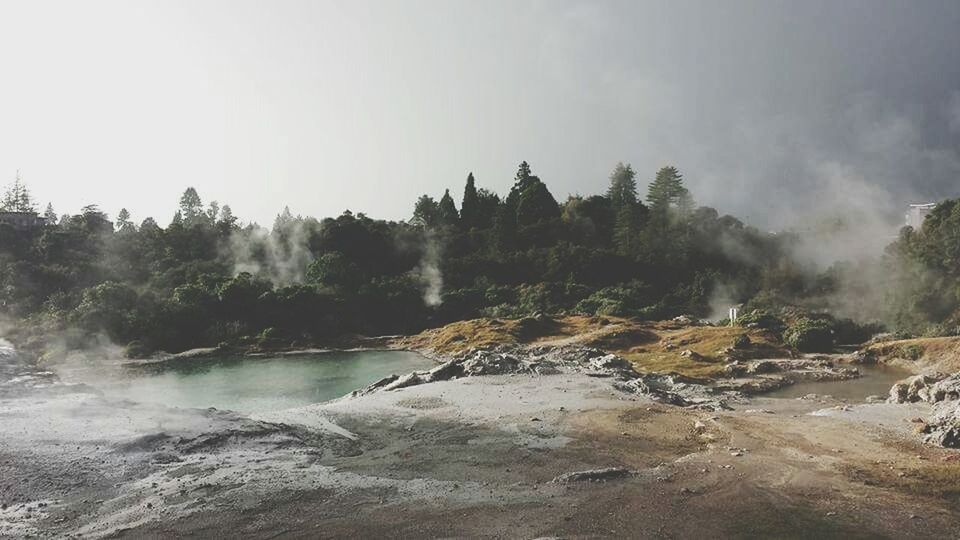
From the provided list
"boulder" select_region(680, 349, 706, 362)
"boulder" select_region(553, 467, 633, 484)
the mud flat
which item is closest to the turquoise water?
the mud flat

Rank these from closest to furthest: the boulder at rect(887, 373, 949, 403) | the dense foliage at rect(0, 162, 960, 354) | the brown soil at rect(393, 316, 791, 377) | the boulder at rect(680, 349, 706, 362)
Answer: the boulder at rect(887, 373, 949, 403) < the boulder at rect(680, 349, 706, 362) < the brown soil at rect(393, 316, 791, 377) < the dense foliage at rect(0, 162, 960, 354)

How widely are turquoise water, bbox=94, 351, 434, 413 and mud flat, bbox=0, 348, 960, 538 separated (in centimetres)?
777

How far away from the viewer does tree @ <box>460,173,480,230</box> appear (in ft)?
248

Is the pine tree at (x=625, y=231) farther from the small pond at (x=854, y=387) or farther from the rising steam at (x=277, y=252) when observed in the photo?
the small pond at (x=854, y=387)

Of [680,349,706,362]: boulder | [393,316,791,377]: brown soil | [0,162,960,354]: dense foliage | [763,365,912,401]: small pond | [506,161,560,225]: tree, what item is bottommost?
[763,365,912,401]: small pond

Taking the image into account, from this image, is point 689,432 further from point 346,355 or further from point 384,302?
point 384,302

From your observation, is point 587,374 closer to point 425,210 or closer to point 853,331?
point 853,331

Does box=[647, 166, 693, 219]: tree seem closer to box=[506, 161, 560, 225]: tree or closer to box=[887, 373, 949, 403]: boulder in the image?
box=[506, 161, 560, 225]: tree

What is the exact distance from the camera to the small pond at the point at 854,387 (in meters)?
23.7

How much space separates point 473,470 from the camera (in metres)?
13.2

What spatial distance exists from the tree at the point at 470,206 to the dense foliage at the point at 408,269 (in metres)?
0.17

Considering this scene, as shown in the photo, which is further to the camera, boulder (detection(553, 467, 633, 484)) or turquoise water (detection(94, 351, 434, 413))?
turquoise water (detection(94, 351, 434, 413))

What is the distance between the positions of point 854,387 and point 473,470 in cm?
1856

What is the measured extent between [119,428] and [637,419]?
12.8 meters
